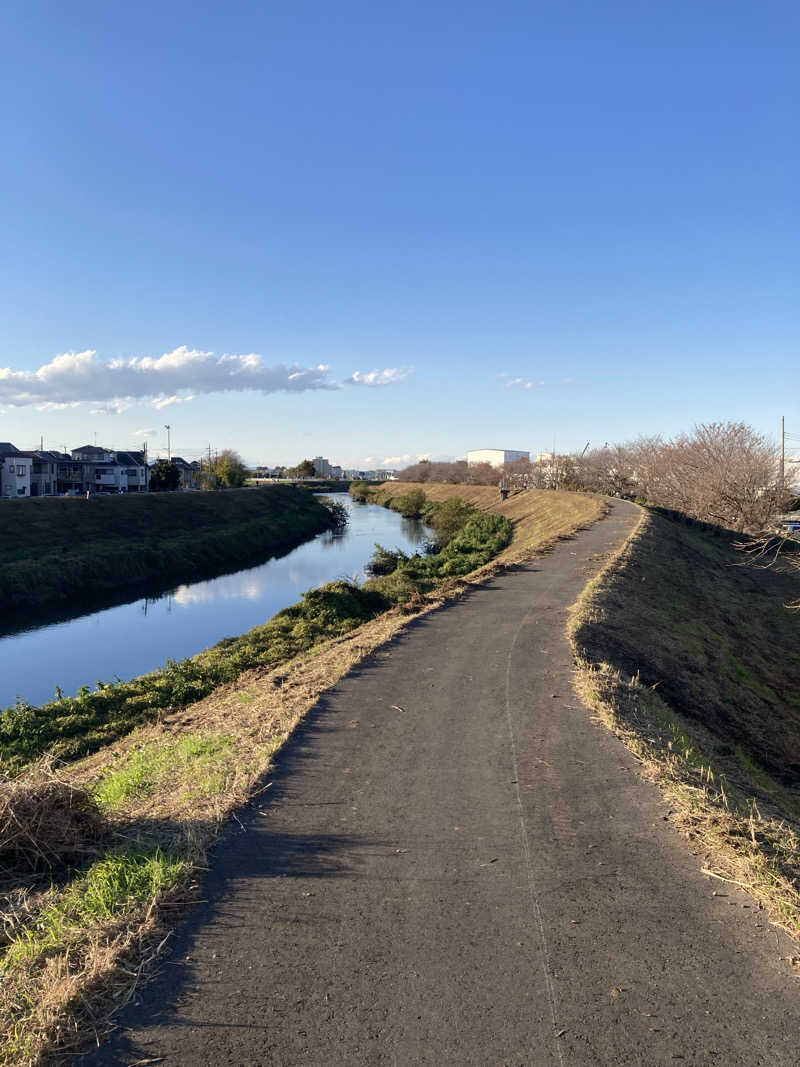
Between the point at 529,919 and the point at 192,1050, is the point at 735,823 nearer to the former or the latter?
the point at 529,919

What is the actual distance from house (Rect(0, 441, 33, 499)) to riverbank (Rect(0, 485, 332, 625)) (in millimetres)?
21497

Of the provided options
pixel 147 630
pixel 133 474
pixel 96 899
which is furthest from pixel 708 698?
pixel 133 474

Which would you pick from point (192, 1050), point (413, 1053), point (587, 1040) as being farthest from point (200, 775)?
point (587, 1040)

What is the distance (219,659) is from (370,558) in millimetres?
34689

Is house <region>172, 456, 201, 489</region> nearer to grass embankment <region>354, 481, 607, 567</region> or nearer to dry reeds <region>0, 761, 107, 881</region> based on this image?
grass embankment <region>354, 481, 607, 567</region>

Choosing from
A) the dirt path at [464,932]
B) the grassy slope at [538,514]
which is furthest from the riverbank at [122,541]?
the dirt path at [464,932]

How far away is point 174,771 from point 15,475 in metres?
83.5

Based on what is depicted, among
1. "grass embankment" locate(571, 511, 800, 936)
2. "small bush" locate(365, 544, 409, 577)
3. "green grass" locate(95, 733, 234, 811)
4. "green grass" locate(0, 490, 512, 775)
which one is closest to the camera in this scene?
"grass embankment" locate(571, 511, 800, 936)

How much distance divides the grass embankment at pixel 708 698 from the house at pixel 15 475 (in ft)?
244

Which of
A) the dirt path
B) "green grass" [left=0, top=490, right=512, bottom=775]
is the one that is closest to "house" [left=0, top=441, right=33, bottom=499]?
"green grass" [left=0, top=490, right=512, bottom=775]

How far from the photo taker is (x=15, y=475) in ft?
265

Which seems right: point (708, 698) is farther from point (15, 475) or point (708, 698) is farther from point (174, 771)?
point (15, 475)

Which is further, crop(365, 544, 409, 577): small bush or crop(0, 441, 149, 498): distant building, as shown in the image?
crop(0, 441, 149, 498): distant building

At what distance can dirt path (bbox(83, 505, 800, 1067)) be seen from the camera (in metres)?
4.58
